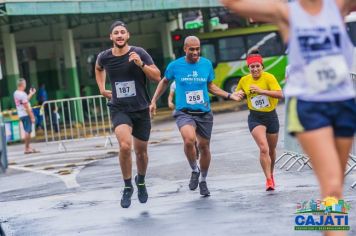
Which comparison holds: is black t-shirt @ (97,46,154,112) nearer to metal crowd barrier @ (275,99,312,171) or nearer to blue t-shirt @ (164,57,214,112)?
blue t-shirt @ (164,57,214,112)

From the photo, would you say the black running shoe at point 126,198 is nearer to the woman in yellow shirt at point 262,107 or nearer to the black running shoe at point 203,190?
the black running shoe at point 203,190

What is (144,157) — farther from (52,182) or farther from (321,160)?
(321,160)

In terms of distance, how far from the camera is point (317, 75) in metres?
5.49

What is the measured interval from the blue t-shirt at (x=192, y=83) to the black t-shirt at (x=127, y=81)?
790 mm

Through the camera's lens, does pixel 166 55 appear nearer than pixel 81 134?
No

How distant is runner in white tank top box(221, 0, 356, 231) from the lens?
5.47m

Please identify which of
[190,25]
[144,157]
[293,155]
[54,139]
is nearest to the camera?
[144,157]

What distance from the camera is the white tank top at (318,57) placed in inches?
217

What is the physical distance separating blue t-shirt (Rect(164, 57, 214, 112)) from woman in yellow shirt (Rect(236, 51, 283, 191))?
422 millimetres

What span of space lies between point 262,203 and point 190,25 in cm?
4015

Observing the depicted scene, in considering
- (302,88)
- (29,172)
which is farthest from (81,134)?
(302,88)

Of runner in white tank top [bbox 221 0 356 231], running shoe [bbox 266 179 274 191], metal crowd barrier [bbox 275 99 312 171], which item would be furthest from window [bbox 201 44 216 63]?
runner in white tank top [bbox 221 0 356 231]

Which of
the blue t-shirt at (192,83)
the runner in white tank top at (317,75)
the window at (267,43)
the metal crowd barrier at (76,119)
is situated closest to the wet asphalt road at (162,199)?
the blue t-shirt at (192,83)

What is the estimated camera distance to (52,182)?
14.3 meters
